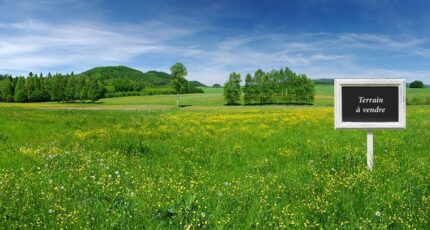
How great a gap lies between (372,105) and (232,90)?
107932mm

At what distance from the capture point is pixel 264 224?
6012 mm

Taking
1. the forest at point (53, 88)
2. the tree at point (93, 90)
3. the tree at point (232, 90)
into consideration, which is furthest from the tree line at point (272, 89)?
the tree at point (93, 90)

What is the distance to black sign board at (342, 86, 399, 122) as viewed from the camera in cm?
1004

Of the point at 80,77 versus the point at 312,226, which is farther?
the point at 80,77

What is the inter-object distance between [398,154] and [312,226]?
7.62m

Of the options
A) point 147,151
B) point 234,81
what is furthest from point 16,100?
point 147,151

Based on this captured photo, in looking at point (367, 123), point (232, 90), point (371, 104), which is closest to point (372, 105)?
point (371, 104)

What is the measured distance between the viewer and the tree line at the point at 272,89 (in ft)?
398

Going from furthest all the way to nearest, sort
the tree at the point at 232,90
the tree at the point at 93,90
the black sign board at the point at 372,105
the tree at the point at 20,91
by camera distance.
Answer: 1. the tree at the point at 20,91
2. the tree at the point at 93,90
3. the tree at the point at 232,90
4. the black sign board at the point at 372,105

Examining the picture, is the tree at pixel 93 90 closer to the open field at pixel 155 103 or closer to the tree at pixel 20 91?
the open field at pixel 155 103

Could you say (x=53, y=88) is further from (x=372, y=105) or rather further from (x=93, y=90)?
(x=372, y=105)

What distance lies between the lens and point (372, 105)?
10.1 m

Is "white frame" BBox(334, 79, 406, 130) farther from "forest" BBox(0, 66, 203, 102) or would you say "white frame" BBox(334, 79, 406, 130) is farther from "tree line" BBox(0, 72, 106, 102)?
"tree line" BBox(0, 72, 106, 102)

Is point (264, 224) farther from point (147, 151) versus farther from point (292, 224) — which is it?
point (147, 151)
